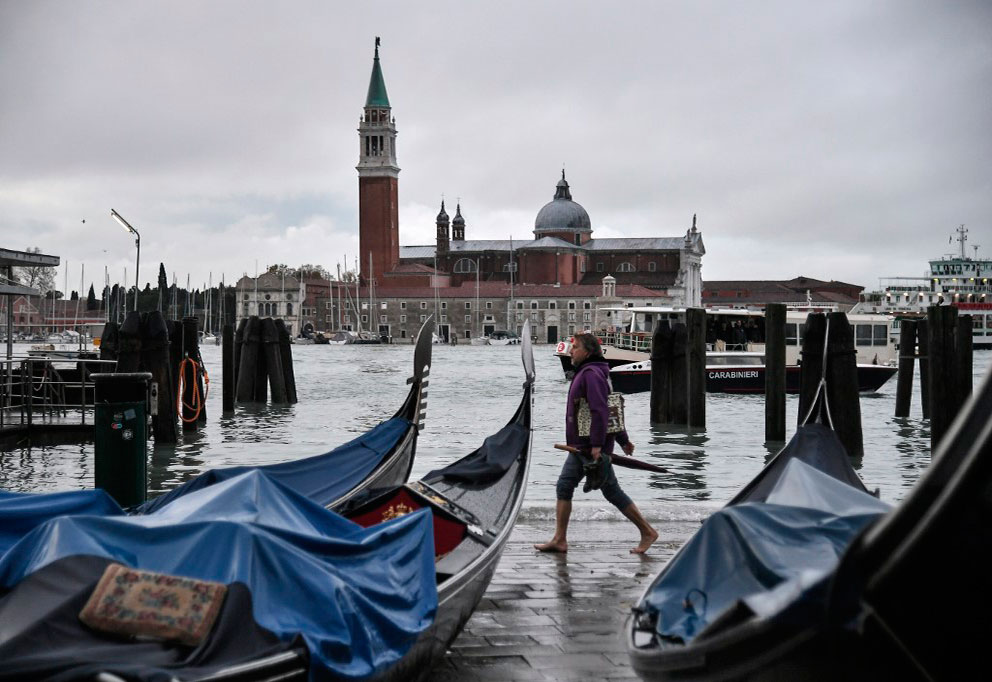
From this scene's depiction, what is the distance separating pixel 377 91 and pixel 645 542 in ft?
310

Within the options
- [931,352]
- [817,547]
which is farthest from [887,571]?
[931,352]

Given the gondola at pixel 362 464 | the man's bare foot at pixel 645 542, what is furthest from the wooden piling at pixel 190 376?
the man's bare foot at pixel 645 542

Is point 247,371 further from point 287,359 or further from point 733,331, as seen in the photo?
point 733,331

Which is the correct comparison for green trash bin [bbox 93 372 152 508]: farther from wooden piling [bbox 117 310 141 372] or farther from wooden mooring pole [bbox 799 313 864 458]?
wooden mooring pole [bbox 799 313 864 458]

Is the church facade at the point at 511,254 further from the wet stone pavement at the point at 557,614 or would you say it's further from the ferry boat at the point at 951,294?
the wet stone pavement at the point at 557,614

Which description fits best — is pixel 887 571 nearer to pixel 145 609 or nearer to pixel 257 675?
pixel 257 675

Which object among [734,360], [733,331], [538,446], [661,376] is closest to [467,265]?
[733,331]

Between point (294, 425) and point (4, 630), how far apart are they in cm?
1659

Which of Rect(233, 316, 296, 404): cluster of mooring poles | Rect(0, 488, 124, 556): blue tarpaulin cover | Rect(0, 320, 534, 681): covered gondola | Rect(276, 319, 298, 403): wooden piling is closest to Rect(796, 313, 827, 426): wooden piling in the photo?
Rect(0, 320, 534, 681): covered gondola

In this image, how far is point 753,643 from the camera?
2.49 meters

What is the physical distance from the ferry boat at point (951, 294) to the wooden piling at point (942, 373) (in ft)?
150

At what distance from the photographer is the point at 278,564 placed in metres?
3.15

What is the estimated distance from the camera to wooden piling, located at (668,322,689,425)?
17.5 metres

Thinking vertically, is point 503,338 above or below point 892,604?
below
